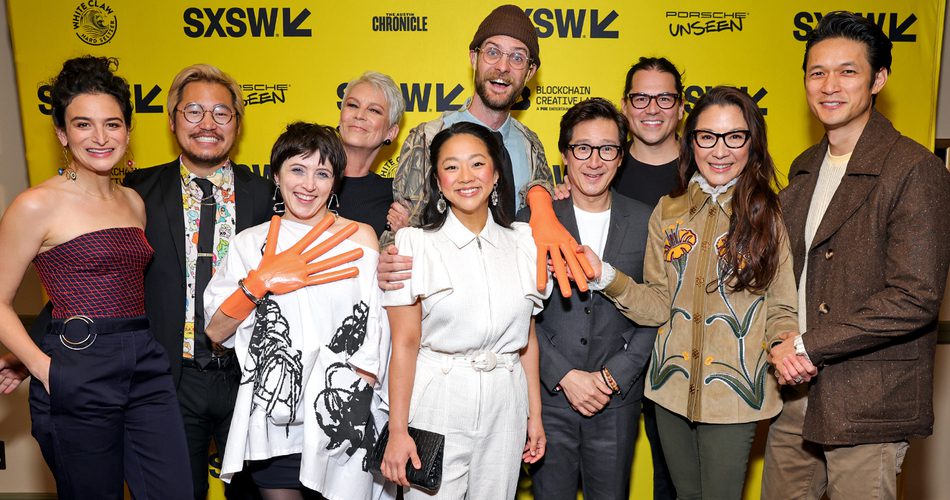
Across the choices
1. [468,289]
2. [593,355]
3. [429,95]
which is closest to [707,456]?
[593,355]

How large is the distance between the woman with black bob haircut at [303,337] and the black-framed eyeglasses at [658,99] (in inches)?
59.2

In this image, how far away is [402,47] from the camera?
3.62 metres

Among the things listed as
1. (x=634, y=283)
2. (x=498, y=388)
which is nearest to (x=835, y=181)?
(x=634, y=283)

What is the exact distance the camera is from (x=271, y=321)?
216 cm

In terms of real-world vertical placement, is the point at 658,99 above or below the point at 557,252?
above

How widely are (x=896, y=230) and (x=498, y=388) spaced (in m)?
1.38

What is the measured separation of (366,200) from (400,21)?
1161 mm

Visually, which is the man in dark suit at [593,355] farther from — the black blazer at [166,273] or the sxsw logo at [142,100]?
the sxsw logo at [142,100]

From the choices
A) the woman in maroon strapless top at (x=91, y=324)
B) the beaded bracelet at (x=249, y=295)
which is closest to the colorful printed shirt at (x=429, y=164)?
the beaded bracelet at (x=249, y=295)

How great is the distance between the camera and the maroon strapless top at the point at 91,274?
219 centimetres

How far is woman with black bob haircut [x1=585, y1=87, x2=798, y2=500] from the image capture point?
7.50ft

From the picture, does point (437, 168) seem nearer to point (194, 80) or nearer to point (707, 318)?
point (707, 318)

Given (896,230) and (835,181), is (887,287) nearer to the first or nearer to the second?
(896,230)

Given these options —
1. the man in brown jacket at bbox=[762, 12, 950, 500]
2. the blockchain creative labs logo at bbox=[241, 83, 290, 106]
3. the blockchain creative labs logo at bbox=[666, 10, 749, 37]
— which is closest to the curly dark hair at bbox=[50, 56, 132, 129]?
the blockchain creative labs logo at bbox=[241, 83, 290, 106]
